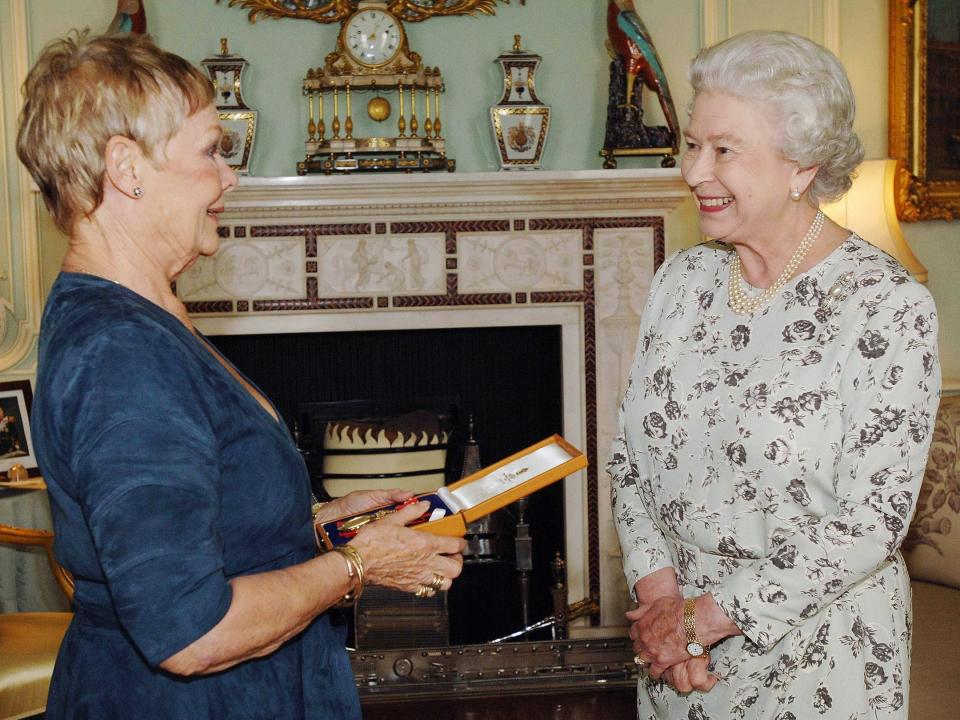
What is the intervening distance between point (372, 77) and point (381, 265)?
25.9 inches

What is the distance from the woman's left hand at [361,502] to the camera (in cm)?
161

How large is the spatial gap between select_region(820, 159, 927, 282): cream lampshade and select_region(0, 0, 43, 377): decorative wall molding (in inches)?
107

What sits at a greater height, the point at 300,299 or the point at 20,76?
the point at 20,76

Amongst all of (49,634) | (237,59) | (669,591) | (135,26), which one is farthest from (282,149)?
(669,591)

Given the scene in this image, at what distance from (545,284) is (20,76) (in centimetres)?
195

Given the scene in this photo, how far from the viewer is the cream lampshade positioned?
349cm

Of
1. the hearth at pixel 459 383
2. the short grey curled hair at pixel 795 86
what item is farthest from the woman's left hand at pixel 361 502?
the hearth at pixel 459 383

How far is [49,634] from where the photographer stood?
2.72 meters

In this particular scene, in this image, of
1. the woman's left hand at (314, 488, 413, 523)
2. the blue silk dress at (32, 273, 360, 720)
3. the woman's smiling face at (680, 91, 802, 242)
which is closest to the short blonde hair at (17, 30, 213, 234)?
the blue silk dress at (32, 273, 360, 720)

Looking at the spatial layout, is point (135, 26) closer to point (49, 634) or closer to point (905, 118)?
point (49, 634)

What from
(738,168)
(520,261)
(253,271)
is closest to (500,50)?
(520,261)

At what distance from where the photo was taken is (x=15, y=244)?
3.73 metres

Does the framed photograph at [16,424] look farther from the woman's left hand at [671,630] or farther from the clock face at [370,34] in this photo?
the woman's left hand at [671,630]

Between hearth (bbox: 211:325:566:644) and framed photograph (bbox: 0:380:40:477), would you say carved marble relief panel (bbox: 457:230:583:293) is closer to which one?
hearth (bbox: 211:325:566:644)
